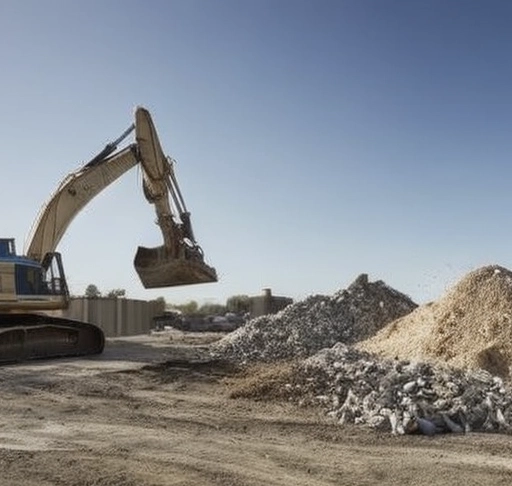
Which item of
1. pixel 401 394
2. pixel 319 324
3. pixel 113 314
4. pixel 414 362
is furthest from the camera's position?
pixel 113 314

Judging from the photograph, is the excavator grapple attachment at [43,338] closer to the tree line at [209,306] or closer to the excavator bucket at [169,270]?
A: the excavator bucket at [169,270]

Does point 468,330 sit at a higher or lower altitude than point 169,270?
lower

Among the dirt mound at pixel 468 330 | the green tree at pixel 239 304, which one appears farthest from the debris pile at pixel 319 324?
the green tree at pixel 239 304

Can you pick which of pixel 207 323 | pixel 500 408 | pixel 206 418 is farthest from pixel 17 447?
pixel 207 323

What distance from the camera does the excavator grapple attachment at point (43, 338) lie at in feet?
55.5

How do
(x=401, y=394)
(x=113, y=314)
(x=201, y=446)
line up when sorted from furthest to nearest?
(x=113, y=314)
(x=401, y=394)
(x=201, y=446)

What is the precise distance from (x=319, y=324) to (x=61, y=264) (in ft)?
24.1

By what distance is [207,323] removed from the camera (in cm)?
4019

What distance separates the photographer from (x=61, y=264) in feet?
60.1

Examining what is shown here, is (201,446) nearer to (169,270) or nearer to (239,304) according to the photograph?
(169,270)

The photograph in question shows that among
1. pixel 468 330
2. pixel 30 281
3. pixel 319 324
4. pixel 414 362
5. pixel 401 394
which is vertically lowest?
pixel 401 394

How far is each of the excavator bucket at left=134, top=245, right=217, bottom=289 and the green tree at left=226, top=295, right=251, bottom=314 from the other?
1070 inches

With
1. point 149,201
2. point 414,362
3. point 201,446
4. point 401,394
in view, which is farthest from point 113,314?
point 201,446

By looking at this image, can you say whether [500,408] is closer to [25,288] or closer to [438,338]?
[438,338]
